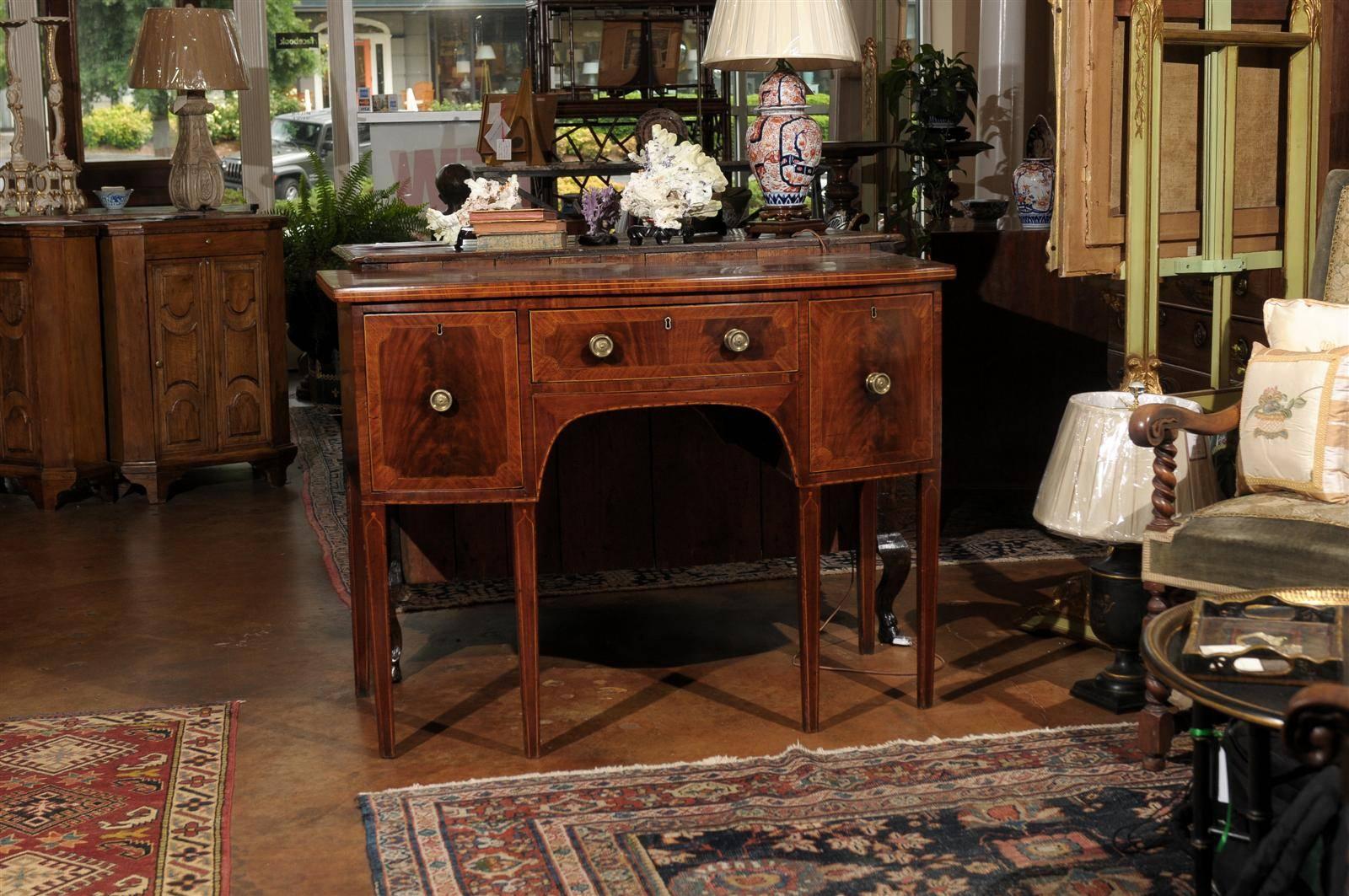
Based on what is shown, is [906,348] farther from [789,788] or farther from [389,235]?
[389,235]

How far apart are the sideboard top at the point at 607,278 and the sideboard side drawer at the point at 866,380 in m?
0.06

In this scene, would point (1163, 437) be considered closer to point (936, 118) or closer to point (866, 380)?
point (866, 380)

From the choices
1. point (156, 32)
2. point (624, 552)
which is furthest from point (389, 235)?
point (624, 552)

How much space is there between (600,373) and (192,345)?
3.17 metres

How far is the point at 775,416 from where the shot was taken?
3072 millimetres

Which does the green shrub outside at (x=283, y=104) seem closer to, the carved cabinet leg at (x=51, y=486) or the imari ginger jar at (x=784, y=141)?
the carved cabinet leg at (x=51, y=486)

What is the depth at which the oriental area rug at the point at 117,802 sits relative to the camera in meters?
2.61

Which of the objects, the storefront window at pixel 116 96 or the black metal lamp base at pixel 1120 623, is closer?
the black metal lamp base at pixel 1120 623

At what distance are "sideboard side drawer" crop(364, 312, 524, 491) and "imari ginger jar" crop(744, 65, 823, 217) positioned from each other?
1.04m

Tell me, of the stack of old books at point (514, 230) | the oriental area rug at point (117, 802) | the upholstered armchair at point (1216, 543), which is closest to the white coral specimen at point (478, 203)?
the stack of old books at point (514, 230)

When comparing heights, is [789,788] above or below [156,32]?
below

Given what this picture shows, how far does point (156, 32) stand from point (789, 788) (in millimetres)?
4037

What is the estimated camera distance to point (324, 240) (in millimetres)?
7297

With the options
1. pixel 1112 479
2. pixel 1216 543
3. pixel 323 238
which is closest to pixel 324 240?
pixel 323 238
